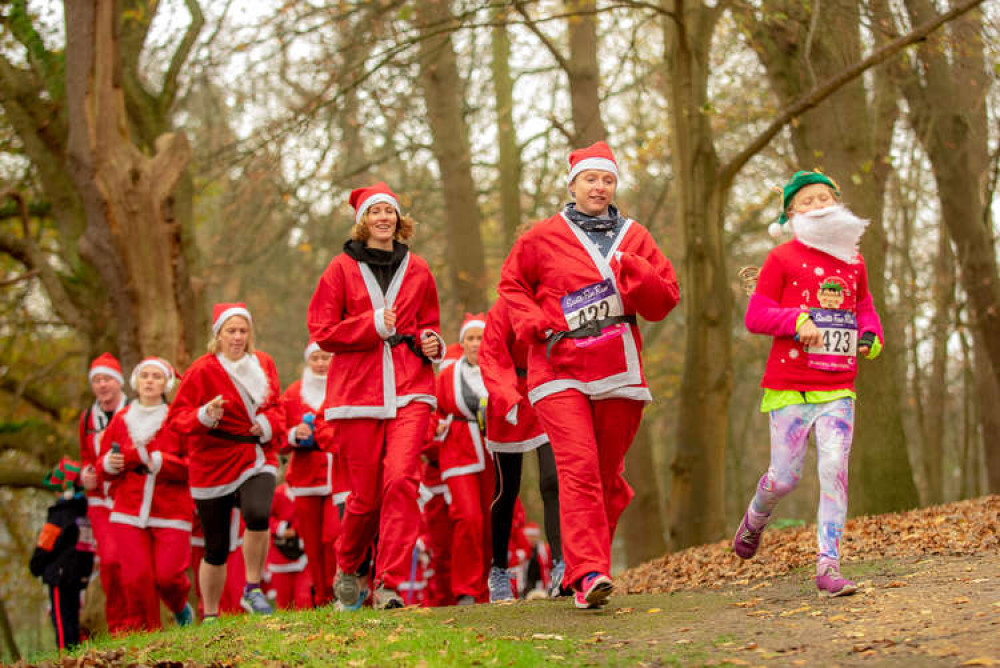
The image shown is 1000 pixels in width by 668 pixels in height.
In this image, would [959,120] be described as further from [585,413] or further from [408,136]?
[585,413]

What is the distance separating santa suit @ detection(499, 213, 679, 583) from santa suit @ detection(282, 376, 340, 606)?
3.95 m

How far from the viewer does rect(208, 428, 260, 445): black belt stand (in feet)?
31.7

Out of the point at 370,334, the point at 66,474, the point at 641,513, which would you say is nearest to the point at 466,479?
the point at 370,334

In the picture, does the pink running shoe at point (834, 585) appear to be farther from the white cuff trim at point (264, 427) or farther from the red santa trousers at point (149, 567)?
the red santa trousers at point (149, 567)

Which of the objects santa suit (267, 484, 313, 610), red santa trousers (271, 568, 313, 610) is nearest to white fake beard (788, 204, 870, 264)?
santa suit (267, 484, 313, 610)

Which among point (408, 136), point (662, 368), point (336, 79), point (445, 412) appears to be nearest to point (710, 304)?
point (445, 412)

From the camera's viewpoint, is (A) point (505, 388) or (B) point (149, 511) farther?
(B) point (149, 511)

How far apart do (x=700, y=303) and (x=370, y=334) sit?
5122 mm

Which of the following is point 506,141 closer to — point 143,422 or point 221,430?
point 143,422

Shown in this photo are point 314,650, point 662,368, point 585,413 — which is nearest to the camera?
point 314,650

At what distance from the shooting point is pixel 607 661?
17.5ft

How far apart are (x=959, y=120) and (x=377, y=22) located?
7.81 meters

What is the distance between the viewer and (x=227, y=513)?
9797 millimetres

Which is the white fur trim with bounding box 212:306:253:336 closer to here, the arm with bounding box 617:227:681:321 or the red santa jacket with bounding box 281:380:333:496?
the red santa jacket with bounding box 281:380:333:496
